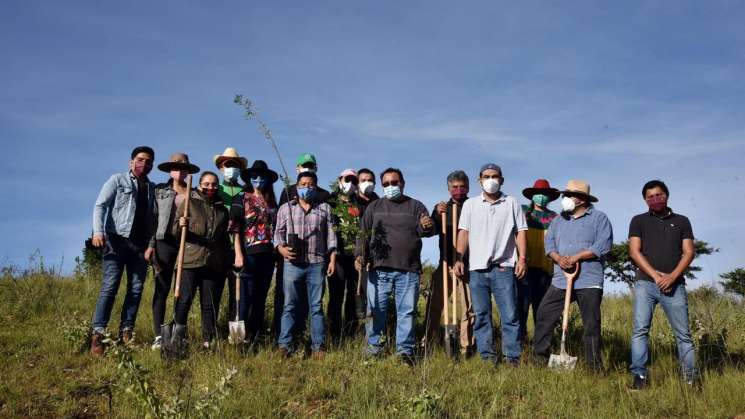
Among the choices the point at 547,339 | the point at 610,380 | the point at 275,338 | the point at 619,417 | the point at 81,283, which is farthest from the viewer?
the point at 81,283

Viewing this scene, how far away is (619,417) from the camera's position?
5.38m

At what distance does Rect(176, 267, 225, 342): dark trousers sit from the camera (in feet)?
21.8

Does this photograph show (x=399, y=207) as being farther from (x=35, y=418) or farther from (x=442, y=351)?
(x=35, y=418)

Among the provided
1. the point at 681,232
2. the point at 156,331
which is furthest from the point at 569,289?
the point at 156,331

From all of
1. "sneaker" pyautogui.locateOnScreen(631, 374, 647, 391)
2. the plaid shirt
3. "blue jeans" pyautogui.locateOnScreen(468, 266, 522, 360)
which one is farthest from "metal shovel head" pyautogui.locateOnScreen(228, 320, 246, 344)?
"sneaker" pyautogui.locateOnScreen(631, 374, 647, 391)

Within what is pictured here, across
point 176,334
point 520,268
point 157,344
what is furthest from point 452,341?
point 157,344

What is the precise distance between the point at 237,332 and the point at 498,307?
3049 mm

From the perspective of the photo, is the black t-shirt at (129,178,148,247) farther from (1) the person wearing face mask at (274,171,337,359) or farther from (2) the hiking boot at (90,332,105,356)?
(1) the person wearing face mask at (274,171,337,359)

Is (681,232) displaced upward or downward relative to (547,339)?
upward

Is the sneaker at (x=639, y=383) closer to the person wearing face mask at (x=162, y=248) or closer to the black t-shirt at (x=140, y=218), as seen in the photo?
the person wearing face mask at (x=162, y=248)

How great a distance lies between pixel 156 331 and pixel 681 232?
6234 millimetres

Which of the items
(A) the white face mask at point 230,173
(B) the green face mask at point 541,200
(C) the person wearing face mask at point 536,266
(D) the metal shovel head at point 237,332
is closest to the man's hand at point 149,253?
(D) the metal shovel head at point 237,332

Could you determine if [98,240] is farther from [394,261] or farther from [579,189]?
[579,189]

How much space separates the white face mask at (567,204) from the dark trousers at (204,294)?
13.8 feet
